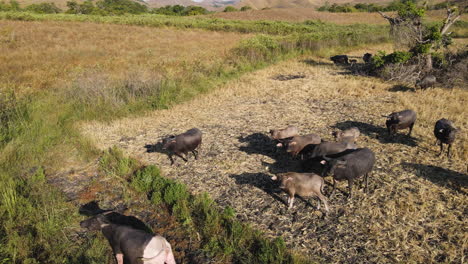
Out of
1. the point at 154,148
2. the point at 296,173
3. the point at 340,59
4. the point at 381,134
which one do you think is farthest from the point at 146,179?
the point at 340,59

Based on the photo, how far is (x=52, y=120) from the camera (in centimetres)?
1124

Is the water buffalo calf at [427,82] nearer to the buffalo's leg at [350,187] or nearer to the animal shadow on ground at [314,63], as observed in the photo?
the animal shadow on ground at [314,63]

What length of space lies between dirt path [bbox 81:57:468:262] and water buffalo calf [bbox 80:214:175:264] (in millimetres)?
2299

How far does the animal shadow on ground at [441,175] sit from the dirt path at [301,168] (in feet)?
0.09

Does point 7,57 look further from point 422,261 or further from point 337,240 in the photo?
point 422,261

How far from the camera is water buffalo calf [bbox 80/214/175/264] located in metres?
4.49

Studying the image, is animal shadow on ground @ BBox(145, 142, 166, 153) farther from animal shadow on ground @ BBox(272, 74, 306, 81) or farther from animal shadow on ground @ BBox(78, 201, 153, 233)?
animal shadow on ground @ BBox(272, 74, 306, 81)

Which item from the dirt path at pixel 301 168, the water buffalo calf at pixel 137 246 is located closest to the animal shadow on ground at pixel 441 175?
the dirt path at pixel 301 168

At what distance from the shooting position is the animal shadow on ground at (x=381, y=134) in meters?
9.48

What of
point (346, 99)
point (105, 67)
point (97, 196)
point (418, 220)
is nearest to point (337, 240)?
point (418, 220)

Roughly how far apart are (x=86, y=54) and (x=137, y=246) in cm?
2489

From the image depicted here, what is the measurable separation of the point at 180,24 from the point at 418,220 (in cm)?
4808

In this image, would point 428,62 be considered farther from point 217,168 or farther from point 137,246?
point 137,246

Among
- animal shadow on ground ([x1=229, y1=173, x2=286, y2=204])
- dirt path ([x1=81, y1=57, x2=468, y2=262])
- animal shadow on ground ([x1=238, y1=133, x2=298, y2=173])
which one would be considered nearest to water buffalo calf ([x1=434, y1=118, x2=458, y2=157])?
dirt path ([x1=81, y1=57, x2=468, y2=262])
